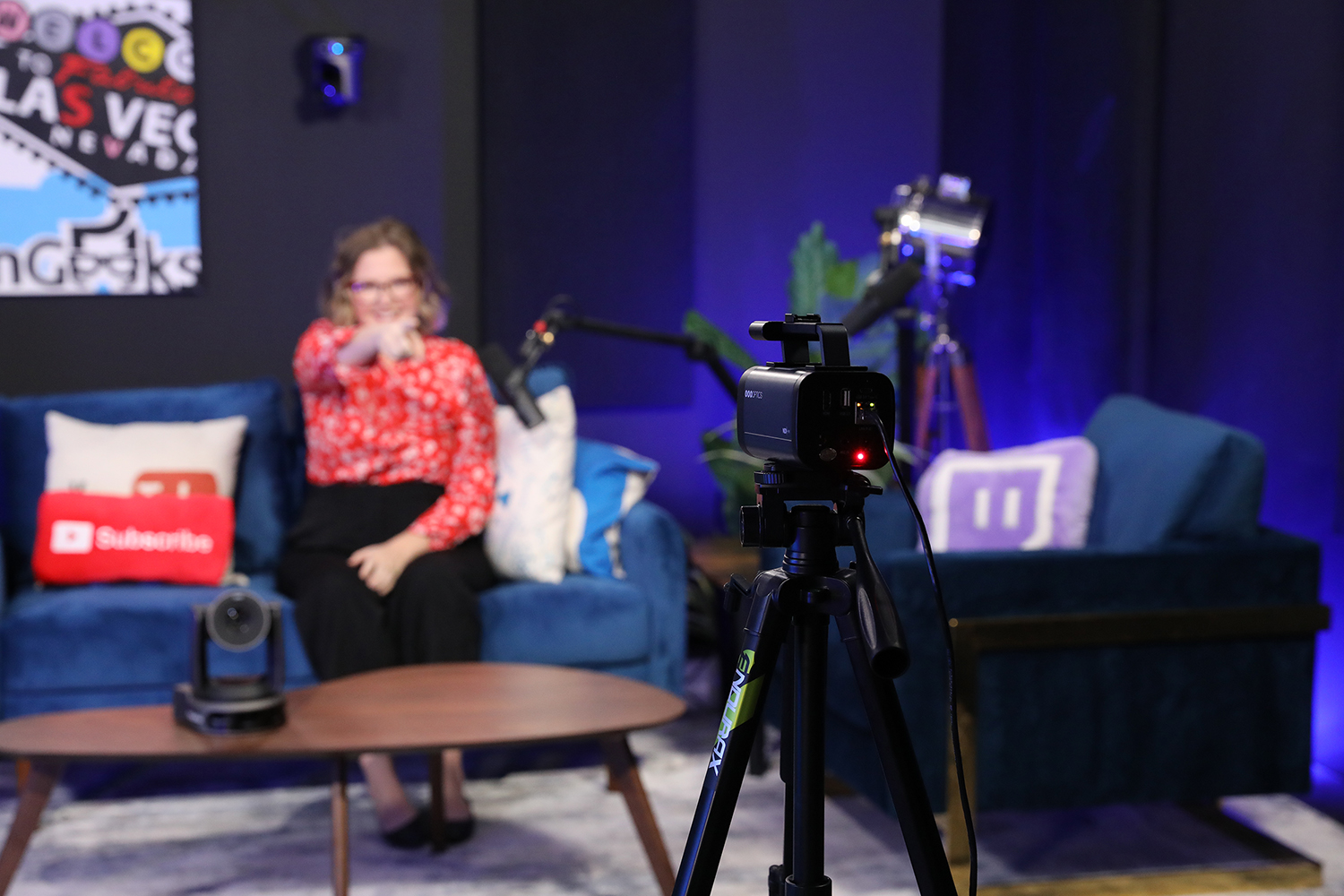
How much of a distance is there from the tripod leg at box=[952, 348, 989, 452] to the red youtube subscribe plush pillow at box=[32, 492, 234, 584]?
198 centimetres

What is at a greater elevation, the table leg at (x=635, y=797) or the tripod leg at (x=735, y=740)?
the tripod leg at (x=735, y=740)

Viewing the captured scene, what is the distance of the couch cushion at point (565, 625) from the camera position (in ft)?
10.1

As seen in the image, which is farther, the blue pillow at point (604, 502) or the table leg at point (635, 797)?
the blue pillow at point (604, 502)

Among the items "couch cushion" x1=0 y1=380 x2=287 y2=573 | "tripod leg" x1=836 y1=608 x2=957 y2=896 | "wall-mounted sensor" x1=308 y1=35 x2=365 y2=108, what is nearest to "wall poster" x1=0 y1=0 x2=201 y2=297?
"wall-mounted sensor" x1=308 y1=35 x2=365 y2=108

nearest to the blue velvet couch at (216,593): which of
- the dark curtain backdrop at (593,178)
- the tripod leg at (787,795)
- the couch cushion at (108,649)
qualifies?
the couch cushion at (108,649)

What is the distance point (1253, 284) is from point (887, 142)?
151cm

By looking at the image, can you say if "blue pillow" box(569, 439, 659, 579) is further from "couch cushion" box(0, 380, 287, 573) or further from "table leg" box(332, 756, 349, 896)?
"table leg" box(332, 756, 349, 896)

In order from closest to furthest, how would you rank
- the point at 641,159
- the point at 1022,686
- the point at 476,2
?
1. the point at 1022,686
2. the point at 476,2
3. the point at 641,159

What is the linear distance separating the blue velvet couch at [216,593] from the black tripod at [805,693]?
67.7 inches

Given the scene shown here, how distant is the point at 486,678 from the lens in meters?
2.53

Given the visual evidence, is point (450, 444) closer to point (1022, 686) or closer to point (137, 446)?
point (137, 446)

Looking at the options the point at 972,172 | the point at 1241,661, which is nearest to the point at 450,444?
the point at 1241,661

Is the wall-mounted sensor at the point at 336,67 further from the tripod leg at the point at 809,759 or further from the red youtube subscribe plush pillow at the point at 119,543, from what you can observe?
the tripod leg at the point at 809,759

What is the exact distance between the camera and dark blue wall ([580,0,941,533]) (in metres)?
4.34
